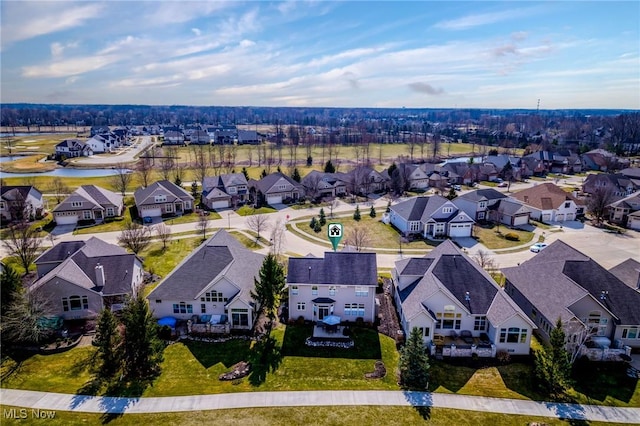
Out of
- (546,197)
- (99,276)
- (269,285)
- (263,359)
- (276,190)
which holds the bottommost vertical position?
(263,359)

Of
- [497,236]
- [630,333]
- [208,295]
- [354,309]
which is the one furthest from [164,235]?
[630,333]

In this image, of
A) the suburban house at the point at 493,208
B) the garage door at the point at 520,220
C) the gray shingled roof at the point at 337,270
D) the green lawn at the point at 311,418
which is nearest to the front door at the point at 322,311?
the gray shingled roof at the point at 337,270

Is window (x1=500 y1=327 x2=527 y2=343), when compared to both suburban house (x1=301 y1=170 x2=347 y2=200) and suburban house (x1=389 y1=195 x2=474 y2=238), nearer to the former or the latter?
suburban house (x1=389 y1=195 x2=474 y2=238)

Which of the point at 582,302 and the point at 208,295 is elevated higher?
the point at 582,302

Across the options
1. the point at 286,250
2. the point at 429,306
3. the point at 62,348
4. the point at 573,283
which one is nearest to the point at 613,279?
the point at 573,283

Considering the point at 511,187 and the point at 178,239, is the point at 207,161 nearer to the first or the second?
the point at 178,239

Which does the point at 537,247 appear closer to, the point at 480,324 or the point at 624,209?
the point at 624,209
